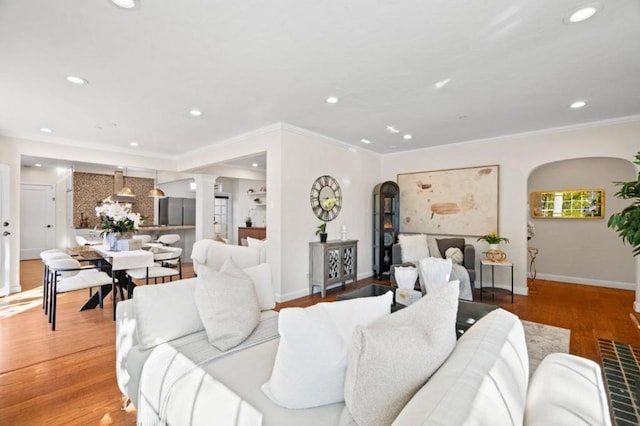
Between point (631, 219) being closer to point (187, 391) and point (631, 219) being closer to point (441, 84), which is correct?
point (441, 84)

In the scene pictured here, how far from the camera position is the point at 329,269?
459cm

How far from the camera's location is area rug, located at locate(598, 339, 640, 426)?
1.87 metres

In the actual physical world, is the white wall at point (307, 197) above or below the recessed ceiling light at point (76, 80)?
below

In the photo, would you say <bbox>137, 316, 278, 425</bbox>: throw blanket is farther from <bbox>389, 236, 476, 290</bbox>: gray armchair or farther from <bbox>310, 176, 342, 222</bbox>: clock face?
<bbox>389, 236, 476, 290</bbox>: gray armchair

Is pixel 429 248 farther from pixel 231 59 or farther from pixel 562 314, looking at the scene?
pixel 231 59

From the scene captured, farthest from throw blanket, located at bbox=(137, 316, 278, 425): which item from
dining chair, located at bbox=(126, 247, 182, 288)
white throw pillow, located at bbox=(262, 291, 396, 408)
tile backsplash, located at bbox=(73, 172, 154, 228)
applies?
tile backsplash, located at bbox=(73, 172, 154, 228)

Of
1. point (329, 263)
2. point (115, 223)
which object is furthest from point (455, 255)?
point (115, 223)

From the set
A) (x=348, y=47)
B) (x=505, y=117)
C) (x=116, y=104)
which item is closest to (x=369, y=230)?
(x=505, y=117)

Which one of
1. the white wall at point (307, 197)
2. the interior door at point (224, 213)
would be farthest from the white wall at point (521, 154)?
the interior door at point (224, 213)

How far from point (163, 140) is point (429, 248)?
15.9 feet

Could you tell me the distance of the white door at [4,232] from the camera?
448cm

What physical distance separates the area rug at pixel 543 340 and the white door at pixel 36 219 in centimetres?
1080

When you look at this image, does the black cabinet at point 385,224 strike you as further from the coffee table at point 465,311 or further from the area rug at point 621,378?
the area rug at point 621,378

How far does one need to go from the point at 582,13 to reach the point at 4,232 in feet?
23.4
